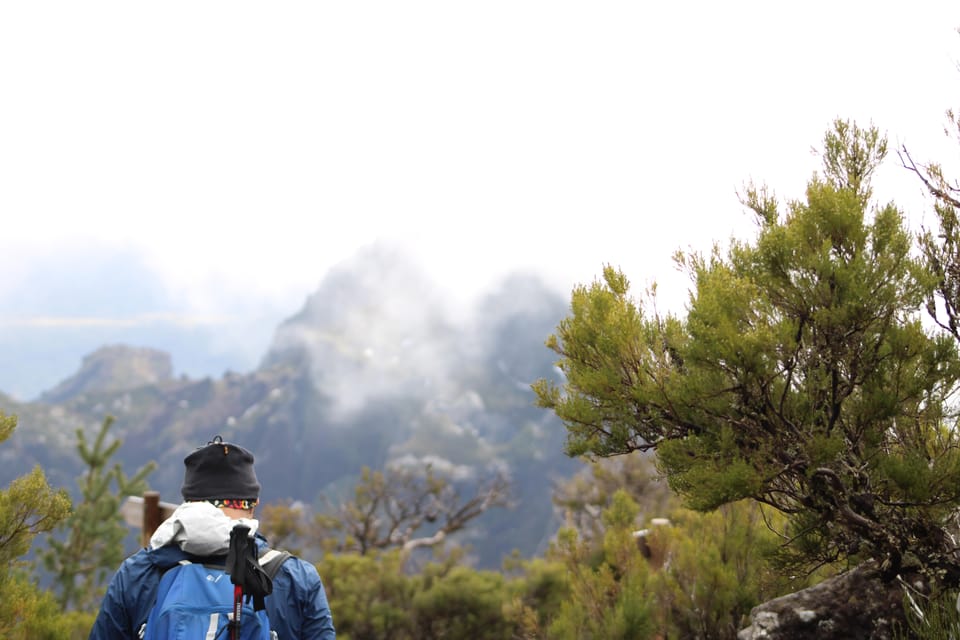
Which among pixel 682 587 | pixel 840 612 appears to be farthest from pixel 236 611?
pixel 682 587

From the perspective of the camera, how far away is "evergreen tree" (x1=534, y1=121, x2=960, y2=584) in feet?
12.9

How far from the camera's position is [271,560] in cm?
270

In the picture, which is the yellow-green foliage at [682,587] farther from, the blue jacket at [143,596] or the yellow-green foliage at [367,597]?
the yellow-green foliage at [367,597]

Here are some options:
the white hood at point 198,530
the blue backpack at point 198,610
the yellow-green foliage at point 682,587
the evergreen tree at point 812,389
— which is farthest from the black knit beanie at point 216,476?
the yellow-green foliage at point 682,587

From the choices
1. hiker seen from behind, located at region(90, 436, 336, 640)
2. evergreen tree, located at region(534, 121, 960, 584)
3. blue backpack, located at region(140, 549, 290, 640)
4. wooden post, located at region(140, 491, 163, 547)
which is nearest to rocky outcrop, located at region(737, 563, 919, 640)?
evergreen tree, located at region(534, 121, 960, 584)

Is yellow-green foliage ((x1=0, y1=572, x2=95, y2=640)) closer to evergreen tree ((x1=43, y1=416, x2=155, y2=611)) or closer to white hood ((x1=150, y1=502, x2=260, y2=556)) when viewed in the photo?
white hood ((x1=150, y1=502, x2=260, y2=556))

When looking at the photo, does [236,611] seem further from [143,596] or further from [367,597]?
[367,597]

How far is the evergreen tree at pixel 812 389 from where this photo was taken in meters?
3.92

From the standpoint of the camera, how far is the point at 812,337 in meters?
4.17

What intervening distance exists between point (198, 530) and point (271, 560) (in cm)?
30

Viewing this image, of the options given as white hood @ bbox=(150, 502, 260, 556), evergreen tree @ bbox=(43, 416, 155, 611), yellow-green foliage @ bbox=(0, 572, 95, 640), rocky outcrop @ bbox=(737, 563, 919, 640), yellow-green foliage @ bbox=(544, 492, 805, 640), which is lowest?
rocky outcrop @ bbox=(737, 563, 919, 640)

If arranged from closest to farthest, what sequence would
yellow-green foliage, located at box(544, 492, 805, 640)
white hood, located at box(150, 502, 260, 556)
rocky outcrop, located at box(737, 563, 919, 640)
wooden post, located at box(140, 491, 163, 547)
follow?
1. white hood, located at box(150, 502, 260, 556)
2. rocky outcrop, located at box(737, 563, 919, 640)
3. yellow-green foliage, located at box(544, 492, 805, 640)
4. wooden post, located at box(140, 491, 163, 547)

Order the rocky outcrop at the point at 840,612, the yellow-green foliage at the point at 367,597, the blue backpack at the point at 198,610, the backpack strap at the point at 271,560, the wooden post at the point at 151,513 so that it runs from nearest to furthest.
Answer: the blue backpack at the point at 198,610 < the backpack strap at the point at 271,560 < the rocky outcrop at the point at 840,612 < the wooden post at the point at 151,513 < the yellow-green foliage at the point at 367,597

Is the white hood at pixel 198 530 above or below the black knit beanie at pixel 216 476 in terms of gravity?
below
